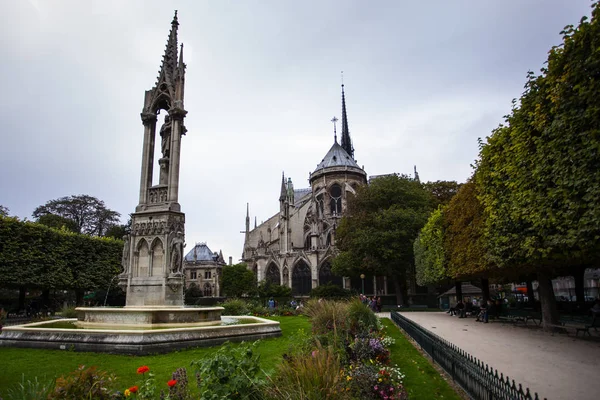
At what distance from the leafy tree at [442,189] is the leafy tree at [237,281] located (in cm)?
2837

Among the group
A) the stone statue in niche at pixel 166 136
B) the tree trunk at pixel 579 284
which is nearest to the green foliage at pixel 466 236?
the tree trunk at pixel 579 284

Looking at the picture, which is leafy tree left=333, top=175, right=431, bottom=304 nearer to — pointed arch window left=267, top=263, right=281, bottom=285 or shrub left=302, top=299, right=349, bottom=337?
pointed arch window left=267, top=263, right=281, bottom=285

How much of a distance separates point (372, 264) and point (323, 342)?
3163 cm

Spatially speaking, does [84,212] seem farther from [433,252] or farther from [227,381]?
[227,381]

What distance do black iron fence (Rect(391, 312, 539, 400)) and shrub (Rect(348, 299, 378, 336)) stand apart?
1.79 metres

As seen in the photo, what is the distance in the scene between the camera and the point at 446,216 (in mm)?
24734

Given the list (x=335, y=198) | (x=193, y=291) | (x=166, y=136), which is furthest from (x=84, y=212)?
(x=166, y=136)

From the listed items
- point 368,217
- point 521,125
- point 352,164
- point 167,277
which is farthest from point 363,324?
point 352,164

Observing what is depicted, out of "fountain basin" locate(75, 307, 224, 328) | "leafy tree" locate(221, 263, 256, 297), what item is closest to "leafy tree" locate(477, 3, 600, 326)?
"fountain basin" locate(75, 307, 224, 328)

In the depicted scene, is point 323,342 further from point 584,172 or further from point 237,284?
point 237,284

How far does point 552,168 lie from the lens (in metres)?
10.6

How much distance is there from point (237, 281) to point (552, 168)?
53.5 meters

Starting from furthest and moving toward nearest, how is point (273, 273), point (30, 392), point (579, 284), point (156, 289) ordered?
1. point (273, 273)
2. point (579, 284)
3. point (156, 289)
4. point (30, 392)

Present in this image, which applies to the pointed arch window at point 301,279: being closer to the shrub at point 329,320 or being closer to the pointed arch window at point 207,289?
the pointed arch window at point 207,289
